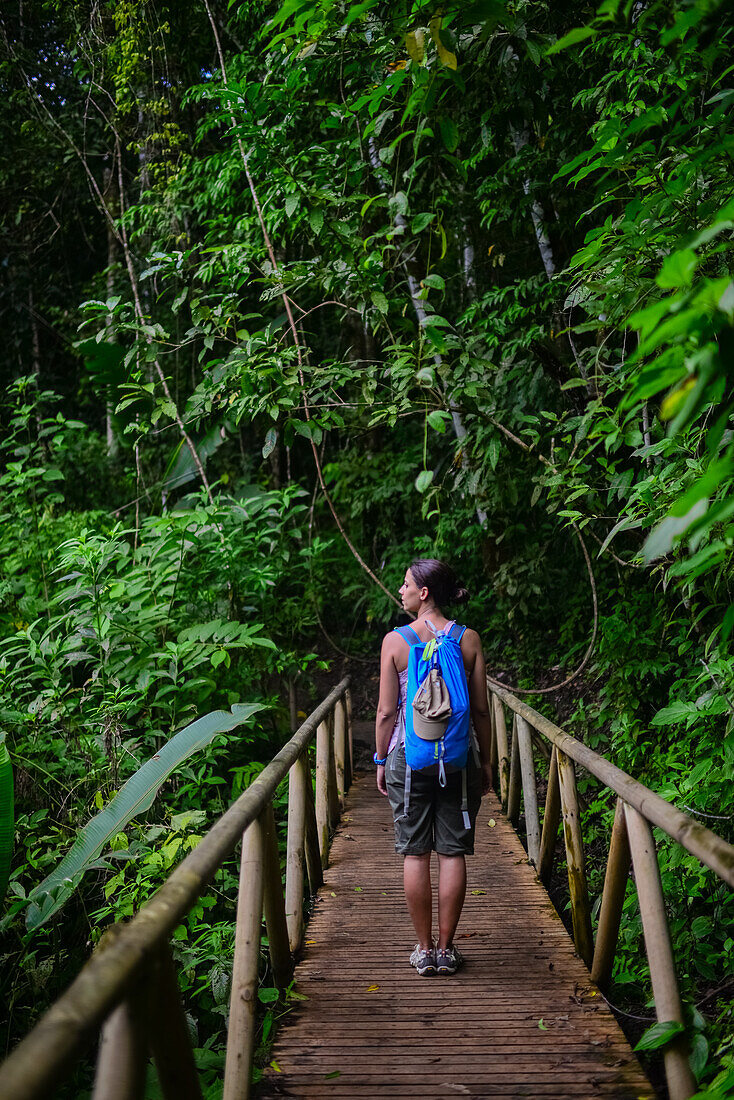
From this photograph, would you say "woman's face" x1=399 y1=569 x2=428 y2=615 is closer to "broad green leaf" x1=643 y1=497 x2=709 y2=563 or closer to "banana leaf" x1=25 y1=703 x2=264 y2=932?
"banana leaf" x1=25 y1=703 x2=264 y2=932

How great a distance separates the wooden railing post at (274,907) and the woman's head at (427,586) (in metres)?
0.92

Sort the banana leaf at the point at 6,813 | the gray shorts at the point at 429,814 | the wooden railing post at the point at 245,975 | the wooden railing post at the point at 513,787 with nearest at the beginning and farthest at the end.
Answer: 1. the wooden railing post at the point at 245,975
2. the gray shorts at the point at 429,814
3. the banana leaf at the point at 6,813
4. the wooden railing post at the point at 513,787

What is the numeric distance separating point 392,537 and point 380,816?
4.15m

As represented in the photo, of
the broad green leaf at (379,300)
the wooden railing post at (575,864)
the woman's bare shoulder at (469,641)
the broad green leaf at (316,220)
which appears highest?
the broad green leaf at (316,220)

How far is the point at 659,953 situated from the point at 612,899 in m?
0.53

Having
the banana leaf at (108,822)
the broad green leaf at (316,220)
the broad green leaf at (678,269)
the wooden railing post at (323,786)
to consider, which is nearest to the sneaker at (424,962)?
the banana leaf at (108,822)

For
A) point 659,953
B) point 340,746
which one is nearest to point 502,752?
point 340,746

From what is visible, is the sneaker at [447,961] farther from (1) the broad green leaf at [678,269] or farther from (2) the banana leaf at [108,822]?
(1) the broad green leaf at [678,269]

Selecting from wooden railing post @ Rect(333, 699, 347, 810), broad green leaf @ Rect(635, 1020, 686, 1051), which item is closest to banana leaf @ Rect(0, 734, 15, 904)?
broad green leaf @ Rect(635, 1020, 686, 1051)

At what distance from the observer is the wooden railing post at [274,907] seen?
9.03ft

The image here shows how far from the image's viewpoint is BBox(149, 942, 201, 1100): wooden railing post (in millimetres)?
1623

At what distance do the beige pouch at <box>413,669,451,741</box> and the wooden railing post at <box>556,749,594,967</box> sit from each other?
0.72 meters

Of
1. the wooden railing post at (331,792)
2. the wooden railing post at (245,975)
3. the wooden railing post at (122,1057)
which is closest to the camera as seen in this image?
the wooden railing post at (122,1057)

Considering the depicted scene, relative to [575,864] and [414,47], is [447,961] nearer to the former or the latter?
[575,864]
